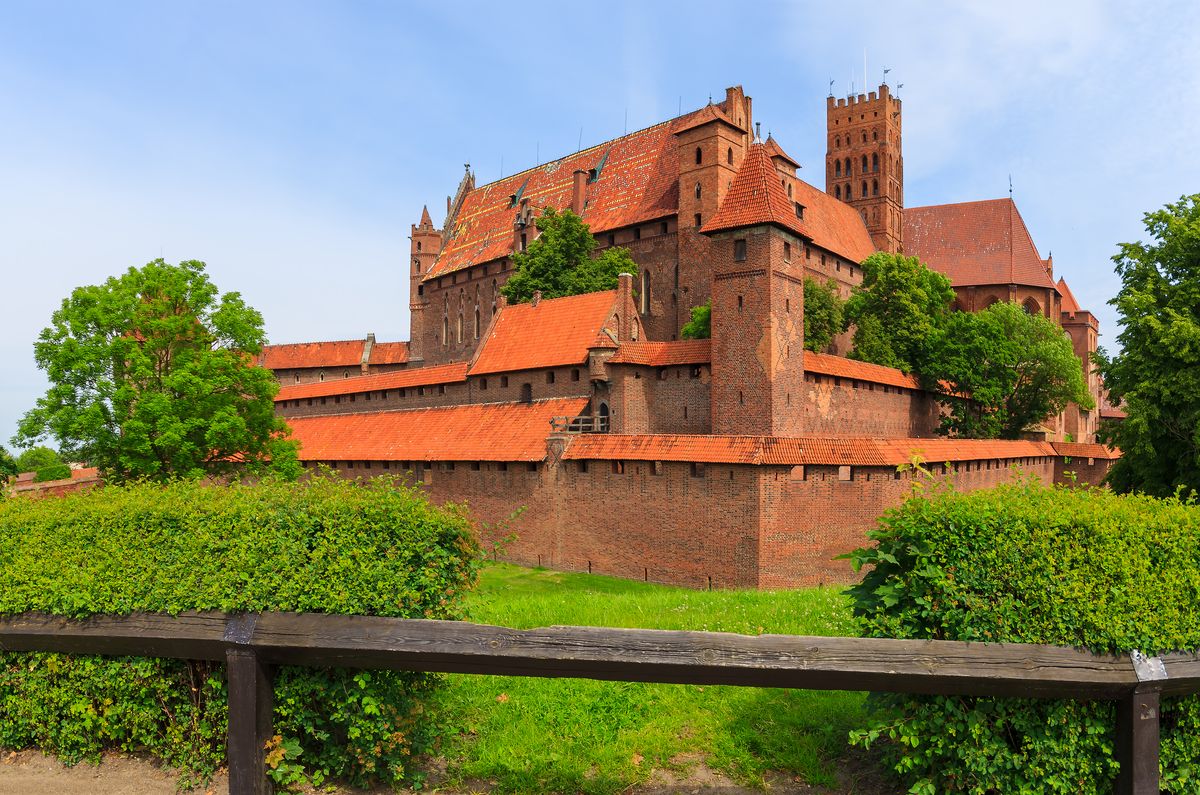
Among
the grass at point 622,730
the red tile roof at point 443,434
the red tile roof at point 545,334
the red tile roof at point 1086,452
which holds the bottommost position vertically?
the grass at point 622,730

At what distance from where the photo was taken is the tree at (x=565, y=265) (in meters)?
43.8

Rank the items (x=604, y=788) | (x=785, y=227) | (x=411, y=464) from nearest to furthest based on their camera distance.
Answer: (x=604, y=788)
(x=785, y=227)
(x=411, y=464)

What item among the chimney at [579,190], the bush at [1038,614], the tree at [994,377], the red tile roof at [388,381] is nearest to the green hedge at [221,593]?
the bush at [1038,614]

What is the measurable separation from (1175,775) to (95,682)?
8.96 m

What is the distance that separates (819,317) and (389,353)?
4197cm

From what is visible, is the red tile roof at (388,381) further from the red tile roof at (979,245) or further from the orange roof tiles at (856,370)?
the red tile roof at (979,245)

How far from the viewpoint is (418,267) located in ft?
213

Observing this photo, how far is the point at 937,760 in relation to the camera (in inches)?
244

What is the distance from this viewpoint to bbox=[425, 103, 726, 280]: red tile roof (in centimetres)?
4613

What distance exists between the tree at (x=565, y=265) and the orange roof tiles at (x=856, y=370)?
1395 cm

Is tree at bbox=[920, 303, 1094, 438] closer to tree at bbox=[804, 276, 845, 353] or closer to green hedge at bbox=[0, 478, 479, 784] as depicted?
tree at bbox=[804, 276, 845, 353]

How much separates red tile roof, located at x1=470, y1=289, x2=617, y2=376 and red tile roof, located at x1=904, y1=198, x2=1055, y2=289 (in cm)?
3452

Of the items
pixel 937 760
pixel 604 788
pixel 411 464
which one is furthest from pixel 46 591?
pixel 411 464

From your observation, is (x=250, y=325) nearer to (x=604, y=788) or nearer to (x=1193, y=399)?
(x=604, y=788)
